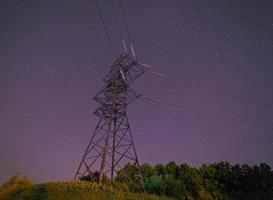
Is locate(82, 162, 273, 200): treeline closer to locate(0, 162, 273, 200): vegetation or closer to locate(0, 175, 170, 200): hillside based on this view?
locate(0, 162, 273, 200): vegetation

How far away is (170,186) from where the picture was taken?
26125 millimetres

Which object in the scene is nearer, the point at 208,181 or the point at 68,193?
the point at 68,193

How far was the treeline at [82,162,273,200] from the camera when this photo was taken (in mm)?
26250

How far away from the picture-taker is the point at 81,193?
57.1 ft

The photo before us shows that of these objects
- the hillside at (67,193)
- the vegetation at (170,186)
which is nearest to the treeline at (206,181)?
the vegetation at (170,186)

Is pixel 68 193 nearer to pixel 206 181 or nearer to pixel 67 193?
pixel 67 193

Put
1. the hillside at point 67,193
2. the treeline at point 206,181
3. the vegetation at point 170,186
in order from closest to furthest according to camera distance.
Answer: the hillside at point 67,193 < the vegetation at point 170,186 < the treeline at point 206,181

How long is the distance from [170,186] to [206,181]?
10.9m

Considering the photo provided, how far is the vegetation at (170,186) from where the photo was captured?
1770 cm

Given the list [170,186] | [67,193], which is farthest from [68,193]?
[170,186]

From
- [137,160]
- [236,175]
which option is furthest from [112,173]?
[236,175]

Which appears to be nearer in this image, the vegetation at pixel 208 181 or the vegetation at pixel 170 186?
the vegetation at pixel 170 186

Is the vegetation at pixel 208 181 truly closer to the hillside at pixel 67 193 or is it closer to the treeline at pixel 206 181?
the treeline at pixel 206 181

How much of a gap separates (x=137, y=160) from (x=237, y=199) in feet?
42.8
